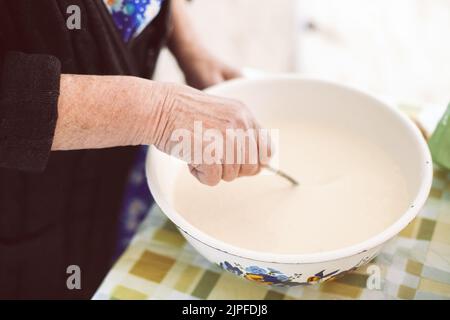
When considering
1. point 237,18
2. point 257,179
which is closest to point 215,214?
point 257,179

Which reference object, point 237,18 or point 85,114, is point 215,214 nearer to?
point 85,114

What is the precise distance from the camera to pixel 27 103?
56 cm

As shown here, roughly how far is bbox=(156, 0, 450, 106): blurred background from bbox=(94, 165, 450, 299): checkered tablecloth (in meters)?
1.08

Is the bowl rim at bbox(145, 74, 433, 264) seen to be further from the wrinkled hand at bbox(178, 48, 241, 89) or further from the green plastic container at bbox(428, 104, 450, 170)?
the wrinkled hand at bbox(178, 48, 241, 89)

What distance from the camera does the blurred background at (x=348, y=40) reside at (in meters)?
1.82

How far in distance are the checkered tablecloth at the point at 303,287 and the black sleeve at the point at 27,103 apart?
25cm

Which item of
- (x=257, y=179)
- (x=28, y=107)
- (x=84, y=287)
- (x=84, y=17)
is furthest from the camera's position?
(x=84, y=287)

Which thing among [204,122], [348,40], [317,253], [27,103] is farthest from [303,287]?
[348,40]

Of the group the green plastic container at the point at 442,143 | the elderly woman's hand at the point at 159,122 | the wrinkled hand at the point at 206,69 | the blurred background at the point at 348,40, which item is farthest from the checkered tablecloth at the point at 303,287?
the blurred background at the point at 348,40

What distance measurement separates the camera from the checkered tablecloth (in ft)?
2.17

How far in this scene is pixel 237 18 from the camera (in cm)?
184

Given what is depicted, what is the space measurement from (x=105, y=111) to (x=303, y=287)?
35 cm

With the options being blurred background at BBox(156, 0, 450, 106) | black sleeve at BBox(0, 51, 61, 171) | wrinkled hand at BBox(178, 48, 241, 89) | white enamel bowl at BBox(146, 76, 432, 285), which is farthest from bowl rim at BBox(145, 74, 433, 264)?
blurred background at BBox(156, 0, 450, 106)
